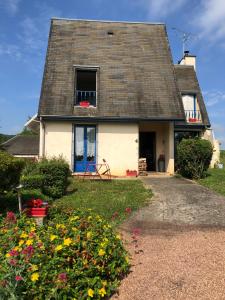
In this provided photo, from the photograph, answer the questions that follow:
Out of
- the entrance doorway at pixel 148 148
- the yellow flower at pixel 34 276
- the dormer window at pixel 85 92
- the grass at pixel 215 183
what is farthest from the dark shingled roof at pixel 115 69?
the yellow flower at pixel 34 276

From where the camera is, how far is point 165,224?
824 cm

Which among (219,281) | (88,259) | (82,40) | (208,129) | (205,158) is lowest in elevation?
(219,281)

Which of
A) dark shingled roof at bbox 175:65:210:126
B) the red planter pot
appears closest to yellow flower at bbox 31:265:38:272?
the red planter pot

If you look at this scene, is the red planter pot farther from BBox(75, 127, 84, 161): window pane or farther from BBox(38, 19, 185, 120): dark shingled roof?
BBox(75, 127, 84, 161): window pane

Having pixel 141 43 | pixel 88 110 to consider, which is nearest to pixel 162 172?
pixel 88 110

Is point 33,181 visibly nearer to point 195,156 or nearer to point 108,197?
point 108,197

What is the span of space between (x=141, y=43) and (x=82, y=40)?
11.5 feet

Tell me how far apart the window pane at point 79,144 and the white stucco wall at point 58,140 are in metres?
0.37

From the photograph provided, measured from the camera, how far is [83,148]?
16828 mm

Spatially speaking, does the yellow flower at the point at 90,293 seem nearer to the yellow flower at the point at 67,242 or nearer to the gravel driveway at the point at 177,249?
A: the gravel driveway at the point at 177,249

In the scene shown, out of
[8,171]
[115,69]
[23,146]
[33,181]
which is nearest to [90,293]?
[8,171]

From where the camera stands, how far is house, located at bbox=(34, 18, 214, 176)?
16.5 m

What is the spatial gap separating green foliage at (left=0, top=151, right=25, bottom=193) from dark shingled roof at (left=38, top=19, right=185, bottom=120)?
25.6ft

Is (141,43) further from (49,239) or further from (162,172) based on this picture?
(49,239)
